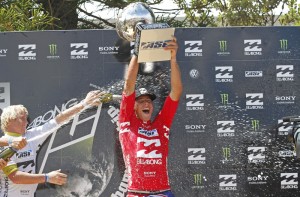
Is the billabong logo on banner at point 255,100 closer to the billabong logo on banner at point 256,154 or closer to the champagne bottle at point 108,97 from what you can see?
the billabong logo on banner at point 256,154

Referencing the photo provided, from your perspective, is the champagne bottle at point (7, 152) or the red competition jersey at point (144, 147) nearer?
the champagne bottle at point (7, 152)

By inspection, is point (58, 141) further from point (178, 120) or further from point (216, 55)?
point (216, 55)

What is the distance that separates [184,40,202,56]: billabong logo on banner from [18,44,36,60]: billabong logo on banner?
162cm

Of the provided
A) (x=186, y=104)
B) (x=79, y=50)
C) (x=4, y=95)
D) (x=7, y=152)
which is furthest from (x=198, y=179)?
(x=7, y=152)

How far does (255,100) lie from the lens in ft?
23.0

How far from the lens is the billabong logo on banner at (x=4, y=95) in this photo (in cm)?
694

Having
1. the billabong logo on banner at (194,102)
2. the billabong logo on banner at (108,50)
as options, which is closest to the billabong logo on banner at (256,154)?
the billabong logo on banner at (194,102)

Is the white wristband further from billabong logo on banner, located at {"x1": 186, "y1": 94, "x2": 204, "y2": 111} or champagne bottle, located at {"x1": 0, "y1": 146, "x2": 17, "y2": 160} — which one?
champagne bottle, located at {"x1": 0, "y1": 146, "x2": 17, "y2": 160}

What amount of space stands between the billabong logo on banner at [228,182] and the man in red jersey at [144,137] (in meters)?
1.55

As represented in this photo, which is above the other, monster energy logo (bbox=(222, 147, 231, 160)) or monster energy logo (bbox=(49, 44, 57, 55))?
monster energy logo (bbox=(49, 44, 57, 55))

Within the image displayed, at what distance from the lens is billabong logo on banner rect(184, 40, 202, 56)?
699 centimetres

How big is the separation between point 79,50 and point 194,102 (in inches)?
53.0

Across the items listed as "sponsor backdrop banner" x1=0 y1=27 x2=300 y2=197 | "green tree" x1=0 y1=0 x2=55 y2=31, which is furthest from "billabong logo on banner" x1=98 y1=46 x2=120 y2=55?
"green tree" x1=0 y1=0 x2=55 y2=31

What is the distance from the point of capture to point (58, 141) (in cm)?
696
